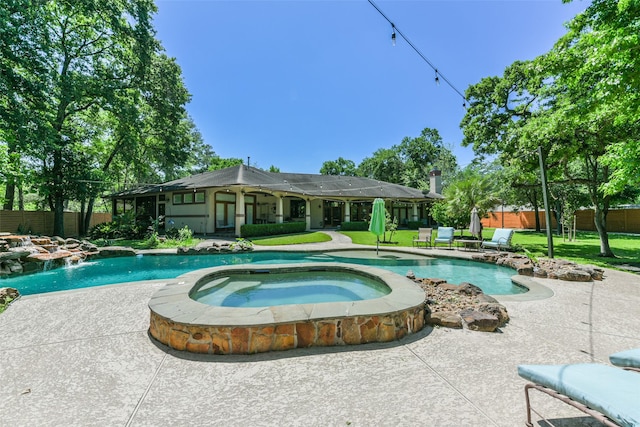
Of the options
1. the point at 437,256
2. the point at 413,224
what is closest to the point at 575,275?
the point at 437,256

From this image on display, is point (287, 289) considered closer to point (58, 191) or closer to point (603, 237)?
point (603, 237)

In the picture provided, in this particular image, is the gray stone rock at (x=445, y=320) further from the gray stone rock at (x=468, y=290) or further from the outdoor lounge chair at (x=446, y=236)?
the outdoor lounge chair at (x=446, y=236)

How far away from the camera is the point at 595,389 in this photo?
1651 millimetres

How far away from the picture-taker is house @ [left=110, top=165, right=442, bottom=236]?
17.7 m

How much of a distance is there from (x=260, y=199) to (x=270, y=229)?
18.2ft

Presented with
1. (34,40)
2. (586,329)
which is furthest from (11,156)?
(586,329)

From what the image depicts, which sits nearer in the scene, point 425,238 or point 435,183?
point 425,238

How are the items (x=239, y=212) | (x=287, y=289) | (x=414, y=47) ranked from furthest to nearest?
(x=239, y=212) → (x=414, y=47) → (x=287, y=289)

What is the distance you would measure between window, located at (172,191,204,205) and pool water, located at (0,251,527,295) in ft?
23.8

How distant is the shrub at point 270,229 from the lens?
16062mm

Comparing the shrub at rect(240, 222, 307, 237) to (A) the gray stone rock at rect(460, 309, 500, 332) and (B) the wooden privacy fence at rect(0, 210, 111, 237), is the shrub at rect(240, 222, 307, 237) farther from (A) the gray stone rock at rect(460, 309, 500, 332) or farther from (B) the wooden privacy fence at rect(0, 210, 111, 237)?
(A) the gray stone rock at rect(460, 309, 500, 332)

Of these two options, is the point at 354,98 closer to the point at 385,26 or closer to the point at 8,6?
the point at 385,26

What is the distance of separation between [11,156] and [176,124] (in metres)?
9.19

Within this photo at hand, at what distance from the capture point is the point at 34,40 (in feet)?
42.9
